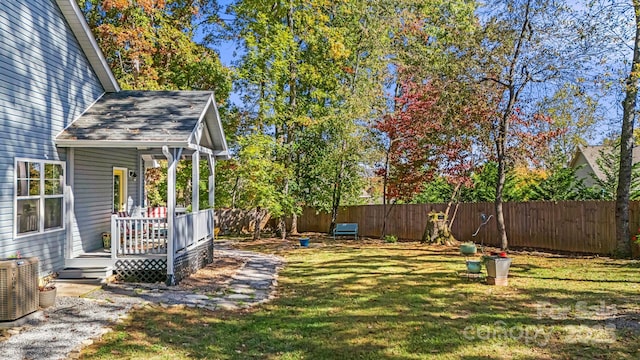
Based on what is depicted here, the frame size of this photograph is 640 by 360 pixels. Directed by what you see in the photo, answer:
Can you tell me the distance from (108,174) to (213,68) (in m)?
10.0

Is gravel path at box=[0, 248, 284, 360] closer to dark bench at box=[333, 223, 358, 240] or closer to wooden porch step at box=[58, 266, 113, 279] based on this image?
wooden porch step at box=[58, 266, 113, 279]

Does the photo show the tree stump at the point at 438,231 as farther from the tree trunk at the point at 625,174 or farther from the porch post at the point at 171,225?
the porch post at the point at 171,225

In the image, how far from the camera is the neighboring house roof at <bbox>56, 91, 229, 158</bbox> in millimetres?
9234

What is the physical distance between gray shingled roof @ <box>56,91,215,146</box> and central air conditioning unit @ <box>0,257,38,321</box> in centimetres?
337

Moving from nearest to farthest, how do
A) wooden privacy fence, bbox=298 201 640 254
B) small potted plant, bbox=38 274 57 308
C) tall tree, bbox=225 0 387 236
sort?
small potted plant, bbox=38 274 57 308 → wooden privacy fence, bbox=298 201 640 254 → tall tree, bbox=225 0 387 236

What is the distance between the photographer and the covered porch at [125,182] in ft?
30.8

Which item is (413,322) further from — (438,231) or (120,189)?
(438,231)

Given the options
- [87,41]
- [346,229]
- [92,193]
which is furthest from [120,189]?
[346,229]

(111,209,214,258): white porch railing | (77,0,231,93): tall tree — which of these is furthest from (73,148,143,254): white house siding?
(77,0,231,93): tall tree

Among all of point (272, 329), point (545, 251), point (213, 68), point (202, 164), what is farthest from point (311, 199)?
point (272, 329)

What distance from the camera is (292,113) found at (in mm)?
20875

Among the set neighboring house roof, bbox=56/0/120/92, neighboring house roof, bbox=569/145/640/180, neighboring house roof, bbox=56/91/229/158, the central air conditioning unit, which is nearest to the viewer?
the central air conditioning unit

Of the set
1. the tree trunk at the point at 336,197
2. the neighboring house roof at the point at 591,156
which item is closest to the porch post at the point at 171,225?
the tree trunk at the point at 336,197

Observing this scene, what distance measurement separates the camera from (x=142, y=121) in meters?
9.95
